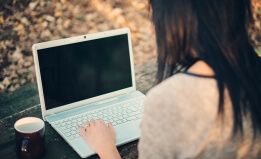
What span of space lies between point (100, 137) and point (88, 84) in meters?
0.32

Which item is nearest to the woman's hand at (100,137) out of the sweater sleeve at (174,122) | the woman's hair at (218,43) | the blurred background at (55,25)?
the sweater sleeve at (174,122)

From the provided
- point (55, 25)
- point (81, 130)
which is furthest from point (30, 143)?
point (55, 25)

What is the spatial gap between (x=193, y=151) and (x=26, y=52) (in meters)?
2.55

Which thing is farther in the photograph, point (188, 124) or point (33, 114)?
point (33, 114)

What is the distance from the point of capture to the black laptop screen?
1.41 meters

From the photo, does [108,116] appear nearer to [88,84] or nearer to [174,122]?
[88,84]

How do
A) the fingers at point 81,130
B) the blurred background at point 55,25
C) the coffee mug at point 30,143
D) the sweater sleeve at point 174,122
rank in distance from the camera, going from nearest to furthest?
the sweater sleeve at point 174,122, the coffee mug at point 30,143, the fingers at point 81,130, the blurred background at point 55,25

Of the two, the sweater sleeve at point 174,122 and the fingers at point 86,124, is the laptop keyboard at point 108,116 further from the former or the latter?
the sweater sleeve at point 174,122

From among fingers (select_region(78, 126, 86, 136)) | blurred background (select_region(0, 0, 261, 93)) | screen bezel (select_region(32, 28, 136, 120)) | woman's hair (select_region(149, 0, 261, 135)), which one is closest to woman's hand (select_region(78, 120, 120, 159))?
fingers (select_region(78, 126, 86, 136))

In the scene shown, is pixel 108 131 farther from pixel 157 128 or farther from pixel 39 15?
pixel 39 15

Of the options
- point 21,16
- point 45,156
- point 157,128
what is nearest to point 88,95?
point 45,156

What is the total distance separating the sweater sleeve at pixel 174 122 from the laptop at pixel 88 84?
398 mm

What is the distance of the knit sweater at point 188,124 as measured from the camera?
884 millimetres

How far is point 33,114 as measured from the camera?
1.54m
